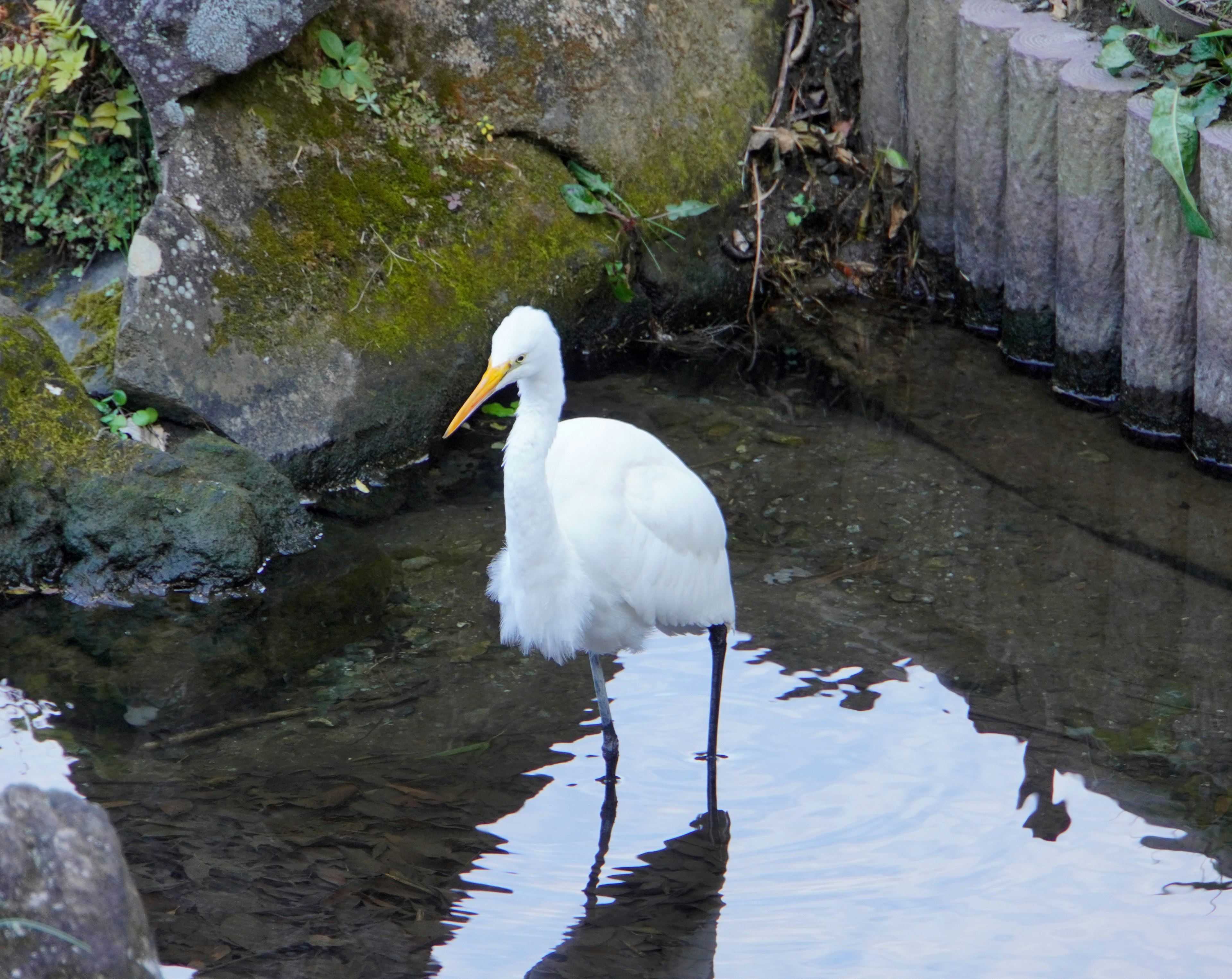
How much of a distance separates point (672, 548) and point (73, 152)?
10.9ft

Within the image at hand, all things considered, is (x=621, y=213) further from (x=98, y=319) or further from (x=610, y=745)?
(x=610, y=745)

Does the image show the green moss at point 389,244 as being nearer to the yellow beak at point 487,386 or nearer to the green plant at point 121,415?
the green plant at point 121,415

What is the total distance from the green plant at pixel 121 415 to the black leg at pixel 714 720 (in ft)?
7.98

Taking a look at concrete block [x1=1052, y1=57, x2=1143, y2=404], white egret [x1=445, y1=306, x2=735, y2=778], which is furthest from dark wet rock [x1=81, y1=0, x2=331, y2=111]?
concrete block [x1=1052, y1=57, x2=1143, y2=404]

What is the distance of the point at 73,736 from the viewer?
3592 millimetres

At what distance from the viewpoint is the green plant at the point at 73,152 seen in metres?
5.18

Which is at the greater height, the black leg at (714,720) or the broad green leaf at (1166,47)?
the broad green leaf at (1166,47)

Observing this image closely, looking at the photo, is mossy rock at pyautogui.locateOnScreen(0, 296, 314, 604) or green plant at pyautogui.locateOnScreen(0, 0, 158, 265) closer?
mossy rock at pyautogui.locateOnScreen(0, 296, 314, 604)

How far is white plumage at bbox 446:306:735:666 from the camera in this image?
10.0 ft

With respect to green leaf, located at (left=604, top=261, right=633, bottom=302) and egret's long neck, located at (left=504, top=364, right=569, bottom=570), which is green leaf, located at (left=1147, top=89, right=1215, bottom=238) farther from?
egret's long neck, located at (left=504, top=364, right=569, bottom=570)

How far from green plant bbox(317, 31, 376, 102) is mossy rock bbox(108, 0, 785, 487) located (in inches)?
2.2

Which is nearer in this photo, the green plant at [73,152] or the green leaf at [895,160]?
the green plant at [73,152]

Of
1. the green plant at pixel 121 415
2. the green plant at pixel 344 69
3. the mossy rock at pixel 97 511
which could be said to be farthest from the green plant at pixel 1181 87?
the green plant at pixel 121 415

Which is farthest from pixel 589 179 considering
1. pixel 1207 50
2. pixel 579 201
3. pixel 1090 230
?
pixel 1207 50
